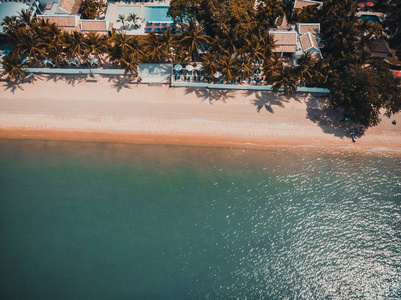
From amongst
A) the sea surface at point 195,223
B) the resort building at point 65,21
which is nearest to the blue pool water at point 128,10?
the resort building at point 65,21

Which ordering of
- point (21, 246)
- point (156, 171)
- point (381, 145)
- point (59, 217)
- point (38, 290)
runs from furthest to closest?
point (381, 145) < point (156, 171) < point (59, 217) < point (21, 246) < point (38, 290)

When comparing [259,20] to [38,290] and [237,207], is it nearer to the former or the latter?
[237,207]

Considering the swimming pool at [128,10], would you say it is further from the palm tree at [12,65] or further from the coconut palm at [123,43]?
the palm tree at [12,65]

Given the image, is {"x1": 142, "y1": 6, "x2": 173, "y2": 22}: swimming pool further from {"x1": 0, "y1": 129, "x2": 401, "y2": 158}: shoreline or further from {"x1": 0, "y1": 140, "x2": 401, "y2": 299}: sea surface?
{"x1": 0, "y1": 140, "x2": 401, "y2": 299}: sea surface

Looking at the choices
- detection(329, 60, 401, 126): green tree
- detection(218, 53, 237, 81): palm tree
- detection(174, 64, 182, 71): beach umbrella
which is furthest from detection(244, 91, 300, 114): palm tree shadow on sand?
detection(174, 64, 182, 71): beach umbrella

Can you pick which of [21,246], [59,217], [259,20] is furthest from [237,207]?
[259,20]

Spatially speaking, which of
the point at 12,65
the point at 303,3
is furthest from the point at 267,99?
the point at 12,65
